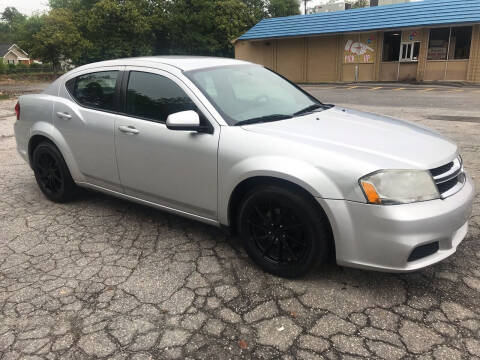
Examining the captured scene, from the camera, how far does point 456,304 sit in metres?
2.82

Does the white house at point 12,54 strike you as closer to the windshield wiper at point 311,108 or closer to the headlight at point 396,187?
the windshield wiper at point 311,108

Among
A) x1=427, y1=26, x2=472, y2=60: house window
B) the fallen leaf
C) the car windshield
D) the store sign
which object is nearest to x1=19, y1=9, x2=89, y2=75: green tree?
the store sign

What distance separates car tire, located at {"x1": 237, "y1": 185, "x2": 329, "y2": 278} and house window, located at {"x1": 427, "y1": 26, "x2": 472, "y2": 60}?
81.6ft

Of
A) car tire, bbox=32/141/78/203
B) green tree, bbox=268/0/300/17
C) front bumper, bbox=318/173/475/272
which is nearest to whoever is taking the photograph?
front bumper, bbox=318/173/475/272

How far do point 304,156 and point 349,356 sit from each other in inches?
50.1

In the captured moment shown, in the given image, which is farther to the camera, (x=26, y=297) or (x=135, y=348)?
(x=26, y=297)

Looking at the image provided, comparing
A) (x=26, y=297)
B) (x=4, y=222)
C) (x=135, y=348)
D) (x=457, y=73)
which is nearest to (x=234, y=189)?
(x=135, y=348)

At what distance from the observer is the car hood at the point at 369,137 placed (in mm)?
2838

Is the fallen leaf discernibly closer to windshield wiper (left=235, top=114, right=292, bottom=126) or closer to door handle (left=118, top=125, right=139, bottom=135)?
windshield wiper (left=235, top=114, right=292, bottom=126)

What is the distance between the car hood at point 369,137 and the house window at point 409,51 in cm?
2401

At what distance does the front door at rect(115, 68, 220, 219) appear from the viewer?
338cm

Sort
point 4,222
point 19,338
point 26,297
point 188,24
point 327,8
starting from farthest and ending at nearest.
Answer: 1. point 188,24
2. point 327,8
3. point 4,222
4. point 26,297
5. point 19,338

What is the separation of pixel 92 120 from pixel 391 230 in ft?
9.72

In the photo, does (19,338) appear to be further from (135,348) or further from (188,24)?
(188,24)
